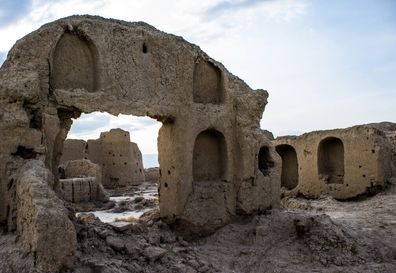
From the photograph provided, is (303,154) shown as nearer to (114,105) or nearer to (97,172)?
(97,172)

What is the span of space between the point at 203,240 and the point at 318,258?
2321 mm

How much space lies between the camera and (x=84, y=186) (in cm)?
1577

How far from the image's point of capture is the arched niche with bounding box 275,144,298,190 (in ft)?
56.6

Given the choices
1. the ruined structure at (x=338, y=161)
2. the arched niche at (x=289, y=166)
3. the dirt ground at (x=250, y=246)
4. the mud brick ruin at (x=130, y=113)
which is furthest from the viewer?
the arched niche at (x=289, y=166)

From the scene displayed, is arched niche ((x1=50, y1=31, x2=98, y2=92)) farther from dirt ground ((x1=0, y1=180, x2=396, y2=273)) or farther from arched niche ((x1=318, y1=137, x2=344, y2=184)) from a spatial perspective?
arched niche ((x1=318, y1=137, x2=344, y2=184))

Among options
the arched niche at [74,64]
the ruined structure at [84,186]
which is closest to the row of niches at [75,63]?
the arched niche at [74,64]

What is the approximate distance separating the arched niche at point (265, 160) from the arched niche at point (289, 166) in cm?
690

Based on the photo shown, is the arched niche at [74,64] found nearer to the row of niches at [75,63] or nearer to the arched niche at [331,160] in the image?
the row of niches at [75,63]

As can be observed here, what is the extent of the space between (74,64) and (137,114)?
1474mm

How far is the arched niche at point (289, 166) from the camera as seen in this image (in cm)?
1725

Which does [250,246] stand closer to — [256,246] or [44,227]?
[256,246]

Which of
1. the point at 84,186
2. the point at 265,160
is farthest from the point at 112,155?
the point at 265,160

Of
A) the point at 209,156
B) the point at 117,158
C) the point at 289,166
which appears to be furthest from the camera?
the point at 117,158

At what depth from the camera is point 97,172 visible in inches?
698
